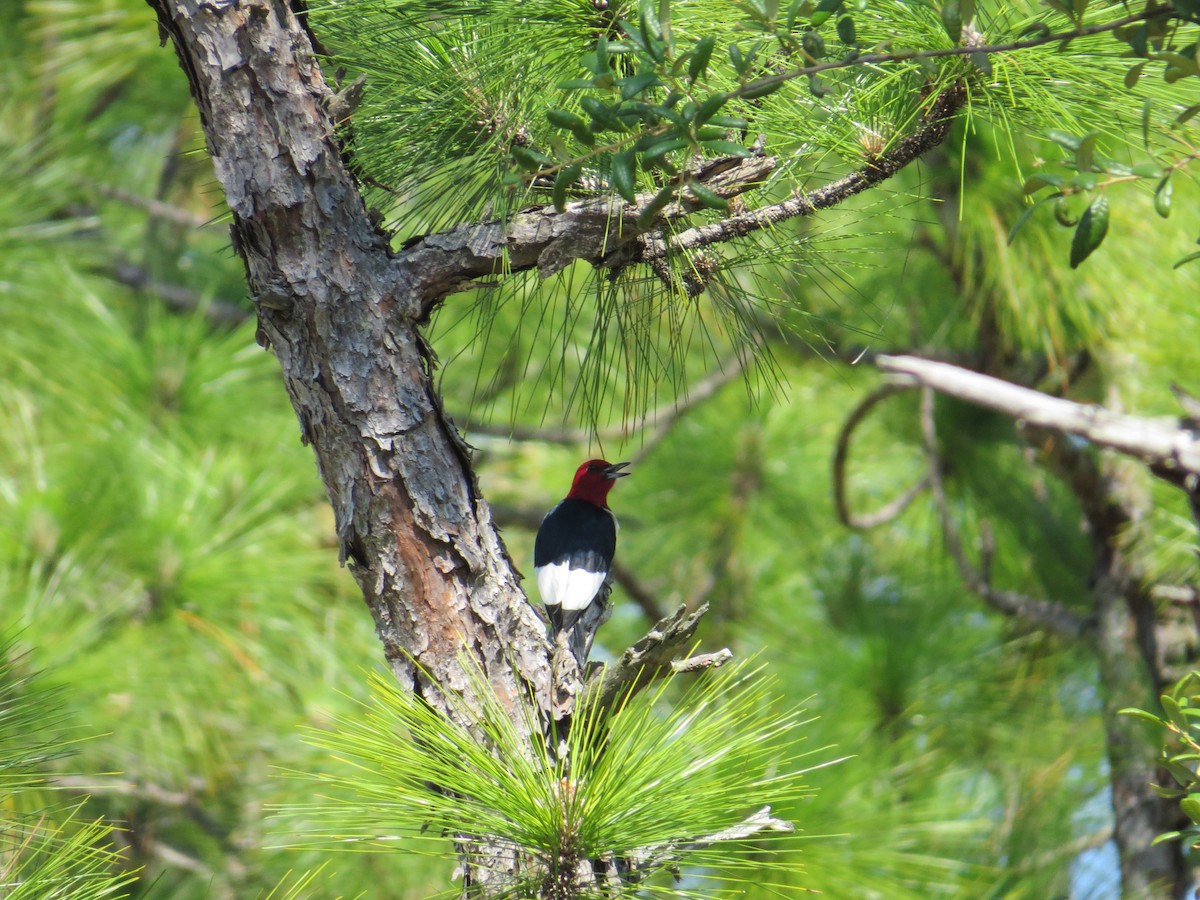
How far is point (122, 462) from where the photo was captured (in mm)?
2666

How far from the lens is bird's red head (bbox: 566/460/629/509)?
2.26 meters

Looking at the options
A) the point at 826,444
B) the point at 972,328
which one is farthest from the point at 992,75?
the point at 826,444

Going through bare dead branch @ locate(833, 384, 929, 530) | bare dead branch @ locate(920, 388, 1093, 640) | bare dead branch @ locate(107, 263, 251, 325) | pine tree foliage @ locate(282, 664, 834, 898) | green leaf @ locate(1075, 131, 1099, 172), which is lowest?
pine tree foliage @ locate(282, 664, 834, 898)

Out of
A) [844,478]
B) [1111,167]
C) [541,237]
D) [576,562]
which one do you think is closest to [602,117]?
[541,237]

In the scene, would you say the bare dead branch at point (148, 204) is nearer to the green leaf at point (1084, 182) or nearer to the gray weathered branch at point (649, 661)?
the gray weathered branch at point (649, 661)

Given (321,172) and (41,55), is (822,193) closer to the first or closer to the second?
(321,172)

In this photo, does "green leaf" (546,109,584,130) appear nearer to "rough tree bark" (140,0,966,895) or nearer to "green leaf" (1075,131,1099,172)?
"rough tree bark" (140,0,966,895)

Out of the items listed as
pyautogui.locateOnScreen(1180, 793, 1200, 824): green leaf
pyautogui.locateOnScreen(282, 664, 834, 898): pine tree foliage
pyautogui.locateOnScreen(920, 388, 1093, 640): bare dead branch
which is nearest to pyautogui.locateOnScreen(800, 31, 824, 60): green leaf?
pyautogui.locateOnScreen(282, 664, 834, 898): pine tree foliage

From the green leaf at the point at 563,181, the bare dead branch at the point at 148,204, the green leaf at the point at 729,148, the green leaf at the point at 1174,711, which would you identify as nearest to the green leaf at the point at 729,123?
the green leaf at the point at 729,148

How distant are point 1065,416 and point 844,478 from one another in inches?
80.2

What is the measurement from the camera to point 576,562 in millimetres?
1833

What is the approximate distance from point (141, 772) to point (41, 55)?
232 centimetres

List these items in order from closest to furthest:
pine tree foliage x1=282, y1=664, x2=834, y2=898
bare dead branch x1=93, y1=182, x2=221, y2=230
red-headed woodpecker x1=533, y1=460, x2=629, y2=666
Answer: pine tree foliage x1=282, y1=664, x2=834, y2=898
red-headed woodpecker x1=533, y1=460, x2=629, y2=666
bare dead branch x1=93, y1=182, x2=221, y2=230

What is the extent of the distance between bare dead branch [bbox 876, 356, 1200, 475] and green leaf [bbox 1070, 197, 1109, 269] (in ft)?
0.33
